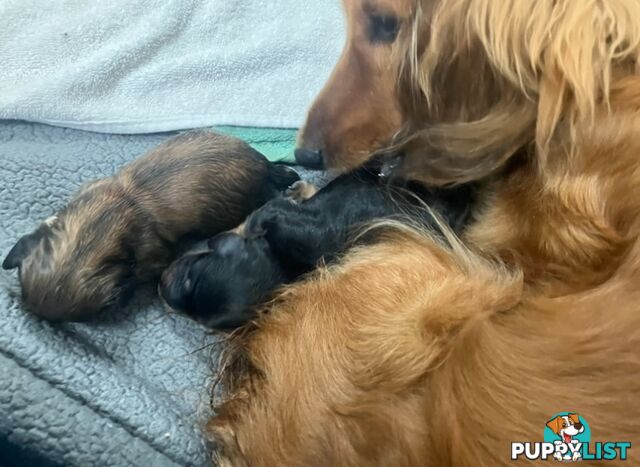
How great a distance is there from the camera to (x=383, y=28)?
1183 mm

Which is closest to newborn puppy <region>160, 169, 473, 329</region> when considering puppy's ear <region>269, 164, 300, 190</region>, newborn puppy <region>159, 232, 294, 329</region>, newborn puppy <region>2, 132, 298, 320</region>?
newborn puppy <region>159, 232, 294, 329</region>

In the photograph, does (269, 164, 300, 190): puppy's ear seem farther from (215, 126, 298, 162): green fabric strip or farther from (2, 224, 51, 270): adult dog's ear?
(2, 224, 51, 270): adult dog's ear

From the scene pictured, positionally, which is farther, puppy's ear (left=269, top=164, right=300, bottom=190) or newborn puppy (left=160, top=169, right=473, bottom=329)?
puppy's ear (left=269, top=164, right=300, bottom=190)

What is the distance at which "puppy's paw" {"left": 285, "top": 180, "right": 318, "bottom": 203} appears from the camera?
1.44 m

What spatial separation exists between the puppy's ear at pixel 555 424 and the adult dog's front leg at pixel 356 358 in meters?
0.13

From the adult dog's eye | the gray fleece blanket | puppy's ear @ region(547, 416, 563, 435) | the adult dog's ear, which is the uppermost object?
the adult dog's eye

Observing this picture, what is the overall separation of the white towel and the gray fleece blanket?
33 cm

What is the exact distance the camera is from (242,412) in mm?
987

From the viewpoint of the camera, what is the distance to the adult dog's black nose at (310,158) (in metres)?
1.26

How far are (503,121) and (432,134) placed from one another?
0.11 m

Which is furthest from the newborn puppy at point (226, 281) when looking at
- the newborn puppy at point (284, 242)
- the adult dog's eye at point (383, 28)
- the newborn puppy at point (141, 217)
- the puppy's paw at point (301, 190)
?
the adult dog's eye at point (383, 28)

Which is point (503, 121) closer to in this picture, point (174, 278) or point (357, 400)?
point (357, 400)

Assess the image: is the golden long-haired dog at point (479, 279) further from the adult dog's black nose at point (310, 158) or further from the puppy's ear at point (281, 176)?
the puppy's ear at point (281, 176)

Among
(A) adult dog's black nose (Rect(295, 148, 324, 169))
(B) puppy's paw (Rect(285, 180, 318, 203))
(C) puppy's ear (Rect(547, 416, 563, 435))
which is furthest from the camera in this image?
(B) puppy's paw (Rect(285, 180, 318, 203))
